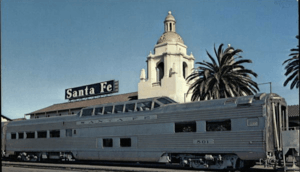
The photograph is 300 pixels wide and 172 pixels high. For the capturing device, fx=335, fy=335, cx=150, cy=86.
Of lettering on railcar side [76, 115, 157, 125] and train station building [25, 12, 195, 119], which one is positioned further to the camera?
train station building [25, 12, 195, 119]

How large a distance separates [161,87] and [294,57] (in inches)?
889

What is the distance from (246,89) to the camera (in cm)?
3369

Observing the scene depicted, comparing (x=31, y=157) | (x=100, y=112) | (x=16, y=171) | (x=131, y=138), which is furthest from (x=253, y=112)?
(x=31, y=157)

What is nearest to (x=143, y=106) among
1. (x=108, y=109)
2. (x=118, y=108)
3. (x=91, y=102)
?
(x=118, y=108)

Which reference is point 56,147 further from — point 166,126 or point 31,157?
point 166,126

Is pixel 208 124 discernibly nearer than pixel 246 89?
Yes

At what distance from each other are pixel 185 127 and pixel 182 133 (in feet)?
1.33

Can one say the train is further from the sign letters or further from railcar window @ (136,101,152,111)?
the sign letters

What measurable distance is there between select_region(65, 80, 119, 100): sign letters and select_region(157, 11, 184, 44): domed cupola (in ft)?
37.1

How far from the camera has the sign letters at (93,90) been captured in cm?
5833

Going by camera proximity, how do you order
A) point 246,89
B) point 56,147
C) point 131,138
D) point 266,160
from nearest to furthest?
point 266,160, point 131,138, point 56,147, point 246,89

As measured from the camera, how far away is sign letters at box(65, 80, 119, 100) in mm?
58328

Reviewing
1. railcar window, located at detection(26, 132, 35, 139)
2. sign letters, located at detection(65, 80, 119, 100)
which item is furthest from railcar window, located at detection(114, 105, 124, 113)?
sign letters, located at detection(65, 80, 119, 100)

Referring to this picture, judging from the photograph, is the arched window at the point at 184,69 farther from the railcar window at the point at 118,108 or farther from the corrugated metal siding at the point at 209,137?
the corrugated metal siding at the point at 209,137
